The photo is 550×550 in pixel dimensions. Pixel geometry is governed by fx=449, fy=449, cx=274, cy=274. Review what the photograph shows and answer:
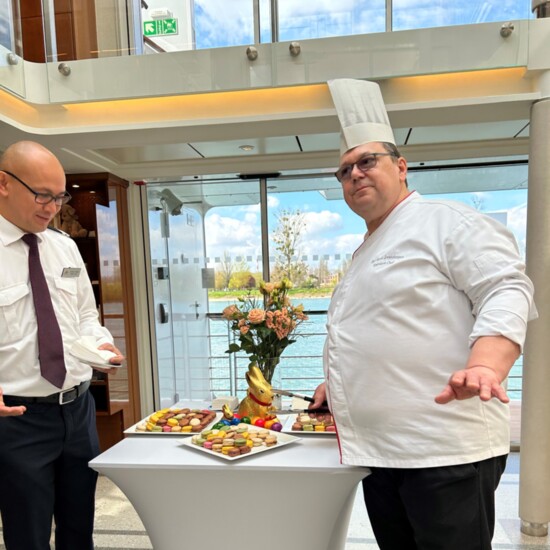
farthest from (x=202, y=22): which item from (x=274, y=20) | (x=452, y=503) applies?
(x=452, y=503)

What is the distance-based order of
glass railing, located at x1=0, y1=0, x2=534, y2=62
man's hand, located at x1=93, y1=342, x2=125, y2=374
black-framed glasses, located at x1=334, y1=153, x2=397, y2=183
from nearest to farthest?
black-framed glasses, located at x1=334, y1=153, x2=397, y2=183 < man's hand, located at x1=93, y1=342, x2=125, y2=374 < glass railing, located at x1=0, y1=0, x2=534, y2=62

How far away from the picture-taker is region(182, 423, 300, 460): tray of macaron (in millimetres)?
1412

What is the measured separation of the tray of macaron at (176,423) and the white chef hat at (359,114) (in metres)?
1.12

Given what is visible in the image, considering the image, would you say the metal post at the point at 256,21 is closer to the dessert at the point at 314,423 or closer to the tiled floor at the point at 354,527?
the dessert at the point at 314,423

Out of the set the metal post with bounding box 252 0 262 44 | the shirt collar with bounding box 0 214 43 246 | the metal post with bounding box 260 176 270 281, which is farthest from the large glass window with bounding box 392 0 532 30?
the shirt collar with bounding box 0 214 43 246

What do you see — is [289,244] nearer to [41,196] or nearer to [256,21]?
[256,21]

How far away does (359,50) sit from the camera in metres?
2.23

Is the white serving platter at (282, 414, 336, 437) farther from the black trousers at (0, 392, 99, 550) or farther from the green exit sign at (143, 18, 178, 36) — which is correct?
the green exit sign at (143, 18, 178, 36)

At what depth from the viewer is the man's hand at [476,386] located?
2.79ft

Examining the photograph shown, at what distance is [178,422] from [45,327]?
1.97 ft

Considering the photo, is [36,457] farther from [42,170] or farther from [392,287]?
[392,287]

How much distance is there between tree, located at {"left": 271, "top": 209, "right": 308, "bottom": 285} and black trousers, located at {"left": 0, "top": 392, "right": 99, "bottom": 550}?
8.48ft

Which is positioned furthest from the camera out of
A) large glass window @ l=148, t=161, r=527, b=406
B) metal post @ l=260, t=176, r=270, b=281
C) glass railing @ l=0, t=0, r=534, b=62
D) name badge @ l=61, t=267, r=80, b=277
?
metal post @ l=260, t=176, r=270, b=281

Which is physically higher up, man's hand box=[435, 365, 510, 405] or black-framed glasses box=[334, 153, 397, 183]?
black-framed glasses box=[334, 153, 397, 183]
